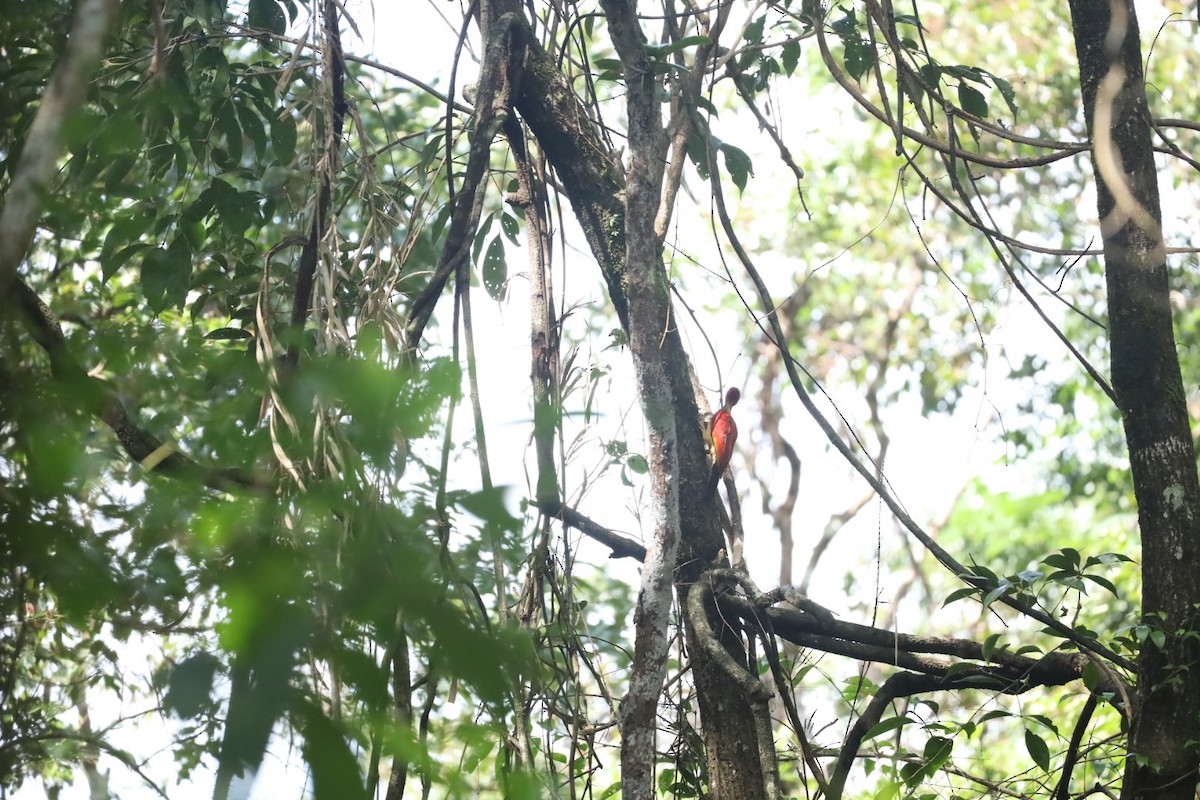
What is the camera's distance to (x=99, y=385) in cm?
84

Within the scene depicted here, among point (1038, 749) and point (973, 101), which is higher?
point (973, 101)

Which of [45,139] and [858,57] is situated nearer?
[45,139]

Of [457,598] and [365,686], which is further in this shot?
[457,598]

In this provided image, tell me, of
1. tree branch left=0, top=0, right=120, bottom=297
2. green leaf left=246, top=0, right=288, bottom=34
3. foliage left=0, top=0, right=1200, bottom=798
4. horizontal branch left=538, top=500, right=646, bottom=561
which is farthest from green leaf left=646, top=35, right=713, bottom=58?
tree branch left=0, top=0, right=120, bottom=297

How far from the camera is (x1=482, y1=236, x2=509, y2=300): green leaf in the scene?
2.51 metres

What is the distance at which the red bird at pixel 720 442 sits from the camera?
204 cm

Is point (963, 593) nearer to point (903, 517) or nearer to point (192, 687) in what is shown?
point (903, 517)

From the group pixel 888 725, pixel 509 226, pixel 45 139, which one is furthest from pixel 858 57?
pixel 45 139

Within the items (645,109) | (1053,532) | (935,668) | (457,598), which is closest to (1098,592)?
(1053,532)

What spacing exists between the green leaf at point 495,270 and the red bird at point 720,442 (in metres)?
0.59

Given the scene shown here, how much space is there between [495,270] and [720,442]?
70cm

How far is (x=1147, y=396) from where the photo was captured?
1733mm

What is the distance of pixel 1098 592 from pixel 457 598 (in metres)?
7.02

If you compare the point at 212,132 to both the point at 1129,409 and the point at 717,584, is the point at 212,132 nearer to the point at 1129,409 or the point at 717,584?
the point at 717,584
